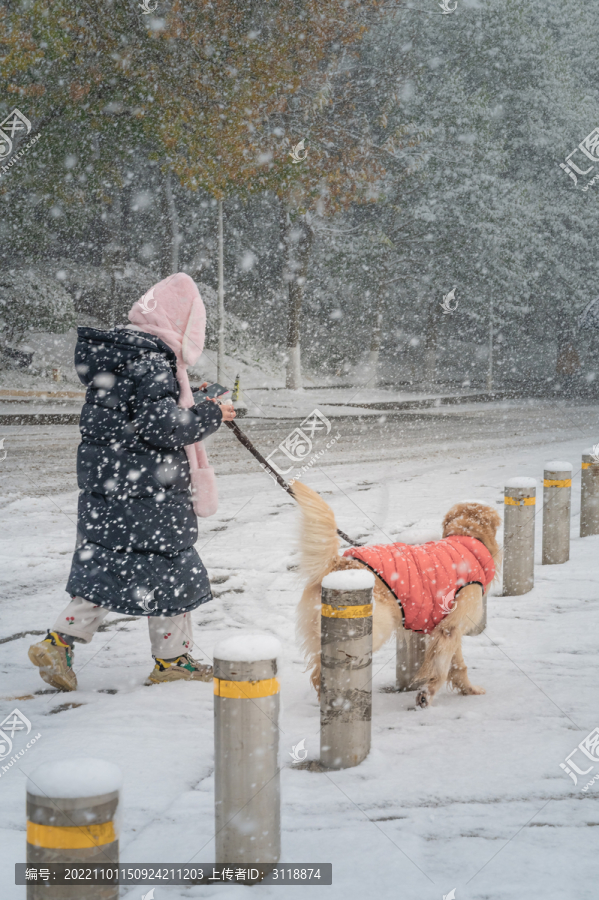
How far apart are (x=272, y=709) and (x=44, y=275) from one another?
25.4 metres

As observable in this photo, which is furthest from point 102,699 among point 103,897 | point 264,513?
point 264,513

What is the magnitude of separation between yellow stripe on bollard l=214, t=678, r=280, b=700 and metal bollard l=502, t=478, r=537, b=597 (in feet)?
12.2

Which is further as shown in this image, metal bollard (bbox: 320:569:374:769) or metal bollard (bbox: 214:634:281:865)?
metal bollard (bbox: 320:569:374:769)

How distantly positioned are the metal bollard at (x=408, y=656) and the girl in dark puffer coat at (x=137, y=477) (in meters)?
1.07

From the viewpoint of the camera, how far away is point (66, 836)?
1903 mm

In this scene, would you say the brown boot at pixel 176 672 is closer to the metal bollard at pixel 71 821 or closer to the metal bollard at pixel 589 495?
the metal bollard at pixel 71 821

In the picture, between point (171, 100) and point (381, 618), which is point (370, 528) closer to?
point (381, 618)

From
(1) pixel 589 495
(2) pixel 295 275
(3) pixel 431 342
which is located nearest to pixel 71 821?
(1) pixel 589 495

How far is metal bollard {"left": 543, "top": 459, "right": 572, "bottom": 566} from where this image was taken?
6426 millimetres

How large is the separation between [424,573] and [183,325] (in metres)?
Result: 1.70

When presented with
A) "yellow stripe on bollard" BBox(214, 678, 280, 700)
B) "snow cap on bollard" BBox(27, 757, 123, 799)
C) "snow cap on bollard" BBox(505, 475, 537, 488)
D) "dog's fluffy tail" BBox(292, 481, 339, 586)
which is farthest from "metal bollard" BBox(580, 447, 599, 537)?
"snow cap on bollard" BBox(27, 757, 123, 799)

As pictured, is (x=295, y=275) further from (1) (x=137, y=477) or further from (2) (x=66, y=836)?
(2) (x=66, y=836)

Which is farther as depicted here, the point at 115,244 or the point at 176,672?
the point at 115,244

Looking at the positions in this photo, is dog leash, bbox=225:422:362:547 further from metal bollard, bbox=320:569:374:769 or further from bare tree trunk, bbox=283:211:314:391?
bare tree trunk, bbox=283:211:314:391
